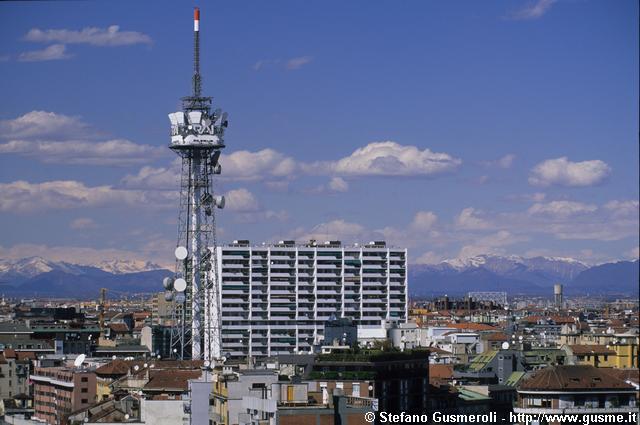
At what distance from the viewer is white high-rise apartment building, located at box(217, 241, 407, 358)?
6373 inches

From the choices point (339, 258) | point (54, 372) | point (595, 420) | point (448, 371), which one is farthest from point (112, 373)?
point (339, 258)

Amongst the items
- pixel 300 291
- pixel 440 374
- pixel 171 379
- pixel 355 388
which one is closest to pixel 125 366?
pixel 440 374

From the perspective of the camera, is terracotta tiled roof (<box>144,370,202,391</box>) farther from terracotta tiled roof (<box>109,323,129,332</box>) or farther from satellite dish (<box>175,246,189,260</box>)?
terracotta tiled roof (<box>109,323,129,332</box>)

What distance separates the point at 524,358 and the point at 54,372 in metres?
27.9

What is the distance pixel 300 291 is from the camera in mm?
166375

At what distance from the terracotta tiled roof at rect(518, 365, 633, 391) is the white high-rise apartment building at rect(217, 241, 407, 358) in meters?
82.6

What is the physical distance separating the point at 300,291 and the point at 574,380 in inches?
3732

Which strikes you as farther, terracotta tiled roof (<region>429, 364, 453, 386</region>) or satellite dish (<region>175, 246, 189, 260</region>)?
satellite dish (<region>175, 246, 189, 260</region>)

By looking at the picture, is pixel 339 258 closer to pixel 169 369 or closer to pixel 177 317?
pixel 177 317

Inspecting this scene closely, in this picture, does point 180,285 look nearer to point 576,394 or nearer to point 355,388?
point 355,388

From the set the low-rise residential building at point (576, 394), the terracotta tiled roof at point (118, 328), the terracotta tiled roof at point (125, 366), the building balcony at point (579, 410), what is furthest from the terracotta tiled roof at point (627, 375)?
the terracotta tiled roof at point (118, 328)

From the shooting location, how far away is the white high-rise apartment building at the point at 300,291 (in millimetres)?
161875

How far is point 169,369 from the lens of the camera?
319 ft

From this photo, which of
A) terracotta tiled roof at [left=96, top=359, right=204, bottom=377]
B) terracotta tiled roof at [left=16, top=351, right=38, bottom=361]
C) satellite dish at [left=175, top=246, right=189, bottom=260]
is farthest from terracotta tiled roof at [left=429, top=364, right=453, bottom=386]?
terracotta tiled roof at [left=16, top=351, right=38, bottom=361]
